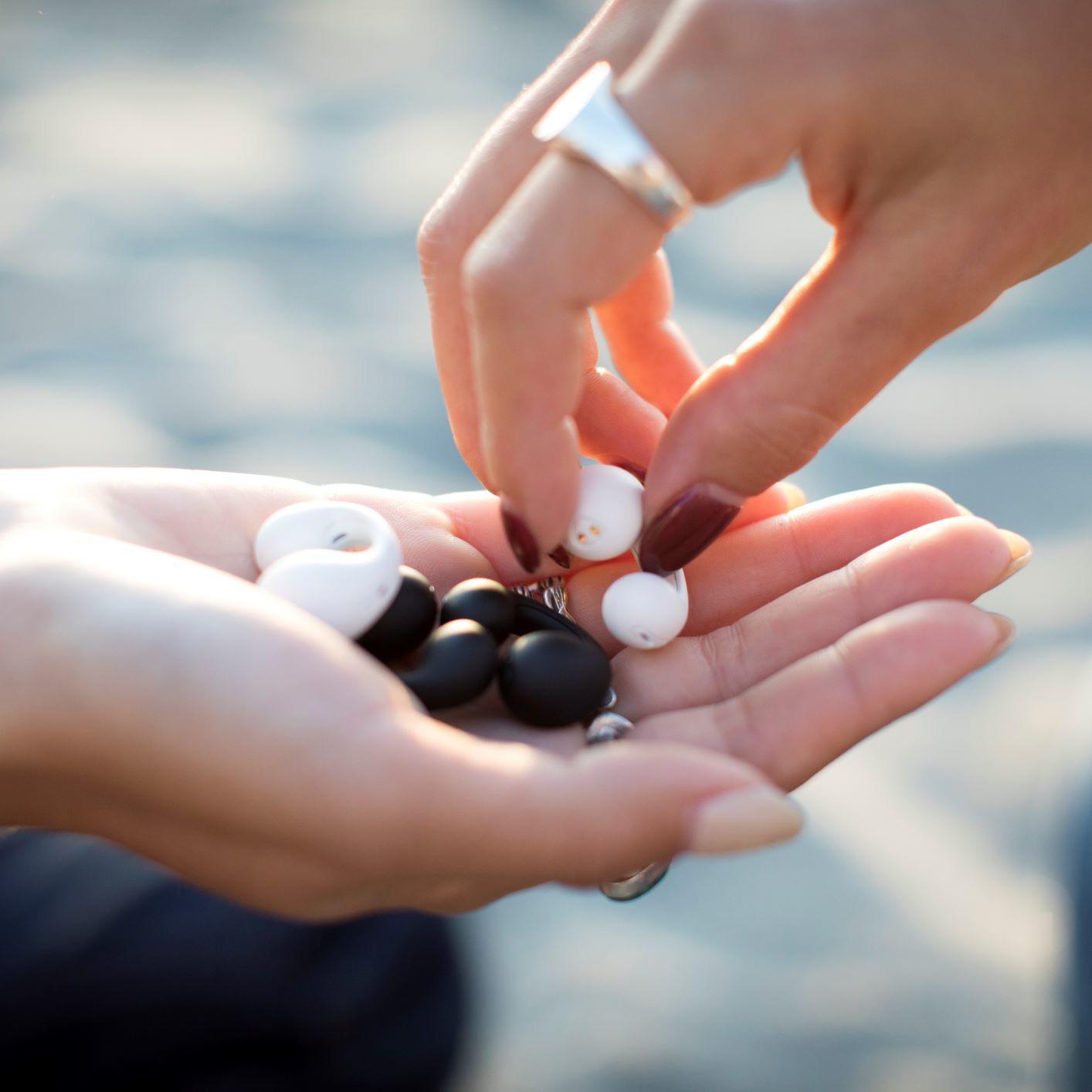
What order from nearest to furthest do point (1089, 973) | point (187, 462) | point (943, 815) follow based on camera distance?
point (1089, 973)
point (943, 815)
point (187, 462)

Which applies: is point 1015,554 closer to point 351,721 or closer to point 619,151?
point 619,151

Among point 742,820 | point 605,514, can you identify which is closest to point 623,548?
point 605,514

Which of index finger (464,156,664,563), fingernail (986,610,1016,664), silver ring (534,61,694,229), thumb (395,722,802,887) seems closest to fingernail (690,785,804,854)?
thumb (395,722,802,887)

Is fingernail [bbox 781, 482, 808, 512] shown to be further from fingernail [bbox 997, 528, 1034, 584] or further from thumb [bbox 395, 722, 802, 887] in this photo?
thumb [bbox 395, 722, 802, 887]

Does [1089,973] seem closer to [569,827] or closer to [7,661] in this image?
[569,827]

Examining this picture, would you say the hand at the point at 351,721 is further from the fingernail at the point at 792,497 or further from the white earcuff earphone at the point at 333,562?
the fingernail at the point at 792,497

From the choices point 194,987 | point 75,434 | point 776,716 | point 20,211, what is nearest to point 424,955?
point 194,987
